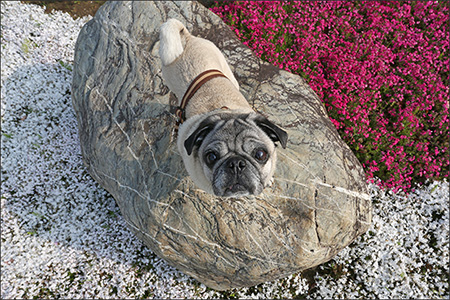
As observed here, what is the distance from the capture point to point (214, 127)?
393cm

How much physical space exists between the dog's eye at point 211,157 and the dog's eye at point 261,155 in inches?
21.7

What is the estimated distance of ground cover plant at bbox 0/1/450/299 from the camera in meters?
6.36

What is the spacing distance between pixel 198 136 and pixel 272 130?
106 centimetres

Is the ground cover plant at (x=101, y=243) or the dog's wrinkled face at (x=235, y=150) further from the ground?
the dog's wrinkled face at (x=235, y=150)

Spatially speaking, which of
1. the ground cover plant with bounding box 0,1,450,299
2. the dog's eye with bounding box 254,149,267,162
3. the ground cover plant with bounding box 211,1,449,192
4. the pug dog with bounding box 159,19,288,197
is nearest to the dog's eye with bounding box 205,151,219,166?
the pug dog with bounding box 159,19,288,197

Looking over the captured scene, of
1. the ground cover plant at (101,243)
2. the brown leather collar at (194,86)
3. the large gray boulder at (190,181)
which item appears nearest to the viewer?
the brown leather collar at (194,86)

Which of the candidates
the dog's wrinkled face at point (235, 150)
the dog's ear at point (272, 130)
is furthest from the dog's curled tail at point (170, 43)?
the dog's ear at point (272, 130)

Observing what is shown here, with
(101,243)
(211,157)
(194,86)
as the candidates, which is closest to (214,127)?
(211,157)

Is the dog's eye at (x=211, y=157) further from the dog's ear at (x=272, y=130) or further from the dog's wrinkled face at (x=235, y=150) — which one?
the dog's ear at (x=272, y=130)

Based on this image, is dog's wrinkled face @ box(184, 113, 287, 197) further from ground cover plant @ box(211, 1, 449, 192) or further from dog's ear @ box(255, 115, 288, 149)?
ground cover plant @ box(211, 1, 449, 192)

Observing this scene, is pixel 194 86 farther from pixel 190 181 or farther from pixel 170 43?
pixel 190 181

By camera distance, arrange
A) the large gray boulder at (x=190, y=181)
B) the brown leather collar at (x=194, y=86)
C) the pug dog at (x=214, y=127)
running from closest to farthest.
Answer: the pug dog at (x=214, y=127), the brown leather collar at (x=194, y=86), the large gray boulder at (x=190, y=181)

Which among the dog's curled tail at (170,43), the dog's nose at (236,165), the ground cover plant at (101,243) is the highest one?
the dog's curled tail at (170,43)

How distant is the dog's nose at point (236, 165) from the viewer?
360cm
